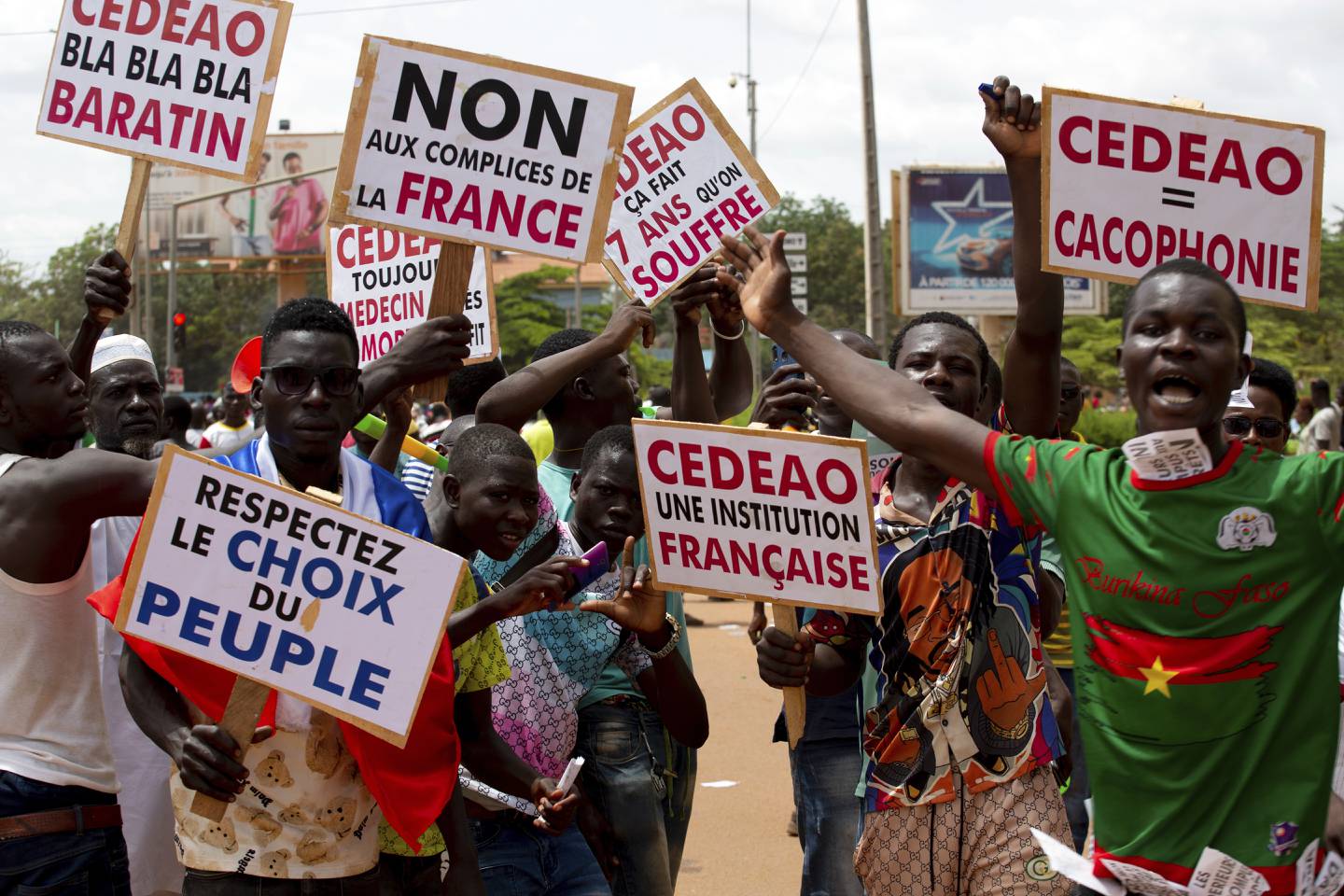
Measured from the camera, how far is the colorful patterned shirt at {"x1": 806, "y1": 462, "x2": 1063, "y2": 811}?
3.75 m

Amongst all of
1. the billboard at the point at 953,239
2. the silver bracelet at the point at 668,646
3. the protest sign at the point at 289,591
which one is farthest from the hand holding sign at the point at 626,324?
the billboard at the point at 953,239

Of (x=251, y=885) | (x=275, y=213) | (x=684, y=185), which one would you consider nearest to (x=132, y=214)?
(x=684, y=185)

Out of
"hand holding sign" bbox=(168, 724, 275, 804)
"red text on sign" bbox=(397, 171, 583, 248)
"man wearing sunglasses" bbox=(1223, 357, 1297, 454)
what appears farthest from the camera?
"man wearing sunglasses" bbox=(1223, 357, 1297, 454)

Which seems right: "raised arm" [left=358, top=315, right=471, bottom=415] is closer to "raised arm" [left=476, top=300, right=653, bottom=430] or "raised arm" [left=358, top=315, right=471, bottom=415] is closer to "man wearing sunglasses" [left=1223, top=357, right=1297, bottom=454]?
"raised arm" [left=476, top=300, right=653, bottom=430]

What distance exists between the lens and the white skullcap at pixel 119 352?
20.5 feet

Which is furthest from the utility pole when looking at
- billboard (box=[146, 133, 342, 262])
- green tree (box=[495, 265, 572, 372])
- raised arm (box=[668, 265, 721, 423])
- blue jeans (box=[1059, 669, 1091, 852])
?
billboard (box=[146, 133, 342, 262])

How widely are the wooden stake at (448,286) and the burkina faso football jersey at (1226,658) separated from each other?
204 centimetres

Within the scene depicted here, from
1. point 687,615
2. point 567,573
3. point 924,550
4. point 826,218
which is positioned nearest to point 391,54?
point 567,573

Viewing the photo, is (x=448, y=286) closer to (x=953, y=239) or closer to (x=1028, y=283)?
(x=1028, y=283)

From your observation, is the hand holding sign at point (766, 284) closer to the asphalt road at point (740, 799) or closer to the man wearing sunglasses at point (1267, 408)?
the man wearing sunglasses at point (1267, 408)

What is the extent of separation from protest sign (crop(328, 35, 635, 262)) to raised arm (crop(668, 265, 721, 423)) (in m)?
0.79

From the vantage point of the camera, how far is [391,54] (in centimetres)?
448

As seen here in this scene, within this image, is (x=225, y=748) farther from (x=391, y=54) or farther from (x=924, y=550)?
(x=391, y=54)

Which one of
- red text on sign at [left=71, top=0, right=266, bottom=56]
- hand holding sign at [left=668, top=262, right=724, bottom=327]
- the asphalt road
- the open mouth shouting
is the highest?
red text on sign at [left=71, top=0, right=266, bottom=56]
